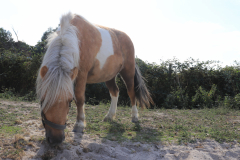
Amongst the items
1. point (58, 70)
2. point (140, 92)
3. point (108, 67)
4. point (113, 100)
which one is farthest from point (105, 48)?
point (140, 92)

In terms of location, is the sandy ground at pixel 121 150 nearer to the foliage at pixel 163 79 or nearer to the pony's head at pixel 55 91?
the pony's head at pixel 55 91

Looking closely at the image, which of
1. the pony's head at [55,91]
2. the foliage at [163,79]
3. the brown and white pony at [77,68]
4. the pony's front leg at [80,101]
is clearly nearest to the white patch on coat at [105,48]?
the brown and white pony at [77,68]

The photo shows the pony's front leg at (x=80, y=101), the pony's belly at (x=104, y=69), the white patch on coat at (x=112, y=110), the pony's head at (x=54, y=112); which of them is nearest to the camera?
the pony's head at (x=54, y=112)

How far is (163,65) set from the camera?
8.54 meters

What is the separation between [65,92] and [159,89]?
6.66 metres

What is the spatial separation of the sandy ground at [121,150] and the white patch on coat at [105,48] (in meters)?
1.44

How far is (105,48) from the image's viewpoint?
3.65 meters

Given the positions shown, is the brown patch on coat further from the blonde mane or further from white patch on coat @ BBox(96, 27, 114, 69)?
the blonde mane

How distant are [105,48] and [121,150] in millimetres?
1974

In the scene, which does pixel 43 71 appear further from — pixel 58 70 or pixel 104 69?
pixel 104 69

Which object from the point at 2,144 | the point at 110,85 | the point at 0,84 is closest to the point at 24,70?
the point at 0,84

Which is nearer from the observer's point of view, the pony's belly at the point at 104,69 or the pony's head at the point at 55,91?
the pony's head at the point at 55,91

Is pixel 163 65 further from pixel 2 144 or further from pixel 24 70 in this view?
pixel 2 144

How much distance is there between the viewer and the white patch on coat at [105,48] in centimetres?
351
